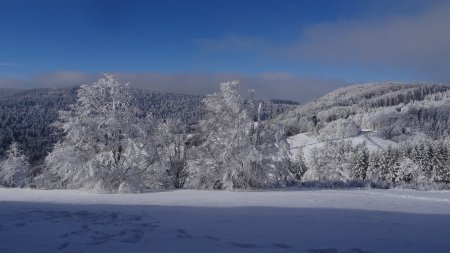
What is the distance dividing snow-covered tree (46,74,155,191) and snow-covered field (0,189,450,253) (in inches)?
345

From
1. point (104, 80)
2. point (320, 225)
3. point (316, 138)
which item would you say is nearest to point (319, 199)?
point (320, 225)

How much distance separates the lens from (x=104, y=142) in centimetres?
2736

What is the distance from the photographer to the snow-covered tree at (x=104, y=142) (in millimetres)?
25547

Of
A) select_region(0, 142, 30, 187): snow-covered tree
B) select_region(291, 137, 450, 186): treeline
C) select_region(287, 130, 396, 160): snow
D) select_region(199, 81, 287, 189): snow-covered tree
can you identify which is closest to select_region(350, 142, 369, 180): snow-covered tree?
select_region(291, 137, 450, 186): treeline

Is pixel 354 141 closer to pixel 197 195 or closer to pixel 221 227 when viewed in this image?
pixel 197 195

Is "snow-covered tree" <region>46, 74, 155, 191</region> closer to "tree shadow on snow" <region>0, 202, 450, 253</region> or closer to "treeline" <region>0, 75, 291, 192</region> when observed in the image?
"treeline" <region>0, 75, 291, 192</region>

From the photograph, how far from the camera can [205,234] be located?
36.5 feet

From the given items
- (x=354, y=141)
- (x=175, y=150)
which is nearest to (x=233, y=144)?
(x=175, y=150)

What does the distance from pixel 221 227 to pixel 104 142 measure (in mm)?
17489

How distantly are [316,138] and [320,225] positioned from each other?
463 ft

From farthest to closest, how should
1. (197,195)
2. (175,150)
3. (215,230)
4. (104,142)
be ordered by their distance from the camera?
(175,150) < (104,142) < (197,195) < (215,230)

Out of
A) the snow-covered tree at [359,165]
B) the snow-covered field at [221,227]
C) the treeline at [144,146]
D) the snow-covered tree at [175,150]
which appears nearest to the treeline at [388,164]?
the snow-covered tree at [359,165]

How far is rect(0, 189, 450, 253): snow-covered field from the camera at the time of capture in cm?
990

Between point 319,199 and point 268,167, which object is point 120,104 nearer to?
point 268,167
